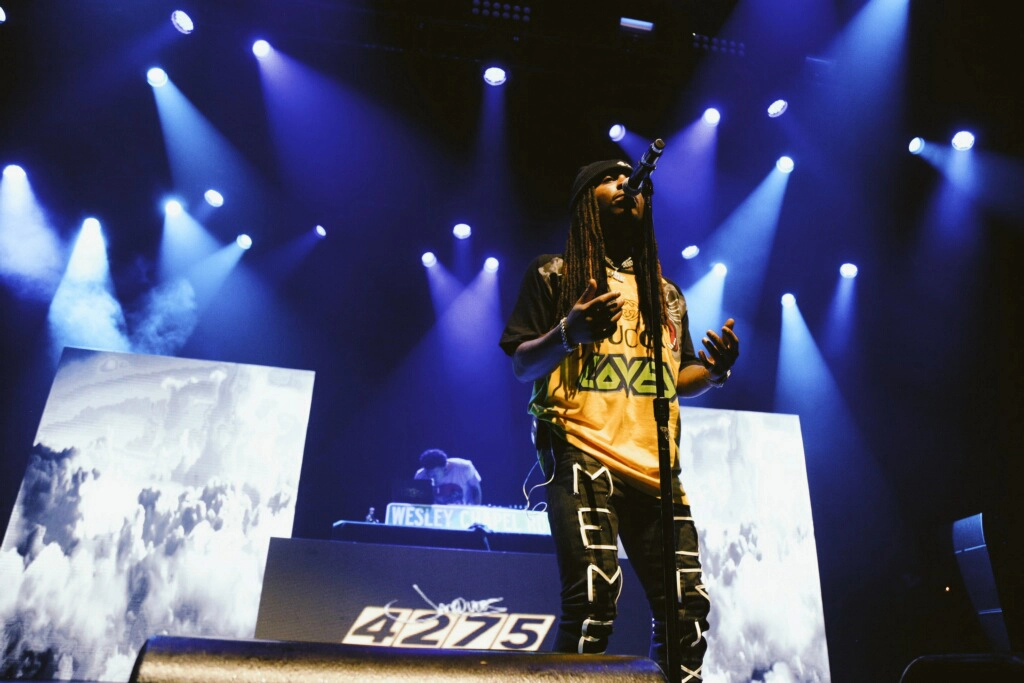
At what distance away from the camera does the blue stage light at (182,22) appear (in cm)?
473

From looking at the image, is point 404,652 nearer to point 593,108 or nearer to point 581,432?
point 581,432

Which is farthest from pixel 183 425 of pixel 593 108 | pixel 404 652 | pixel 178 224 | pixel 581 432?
pixel 404 652

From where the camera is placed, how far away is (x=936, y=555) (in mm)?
6797

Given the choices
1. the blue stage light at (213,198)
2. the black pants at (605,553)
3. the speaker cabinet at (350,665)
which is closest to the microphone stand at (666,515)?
the black pants at (605,553)

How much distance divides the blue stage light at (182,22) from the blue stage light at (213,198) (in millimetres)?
1737

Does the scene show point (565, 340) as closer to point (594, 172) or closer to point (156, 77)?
point (594, 172)

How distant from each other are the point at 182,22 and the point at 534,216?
3.39m

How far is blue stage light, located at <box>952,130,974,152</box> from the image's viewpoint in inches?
215

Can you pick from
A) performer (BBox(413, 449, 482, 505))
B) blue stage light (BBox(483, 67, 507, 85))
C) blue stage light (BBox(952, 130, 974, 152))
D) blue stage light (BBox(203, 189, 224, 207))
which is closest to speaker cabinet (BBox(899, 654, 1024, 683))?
performer (BBox(413, 449, 482, 505))

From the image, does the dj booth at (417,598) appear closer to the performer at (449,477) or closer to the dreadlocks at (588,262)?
the performer at (449,477)

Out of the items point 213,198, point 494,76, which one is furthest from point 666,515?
point 213,198

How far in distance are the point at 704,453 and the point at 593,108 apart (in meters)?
3.22

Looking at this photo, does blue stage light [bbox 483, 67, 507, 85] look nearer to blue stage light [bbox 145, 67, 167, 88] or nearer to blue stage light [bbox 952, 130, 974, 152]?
blue stage light [bbox 145, 67, 167, 88]

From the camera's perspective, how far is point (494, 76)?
16.6 ft
